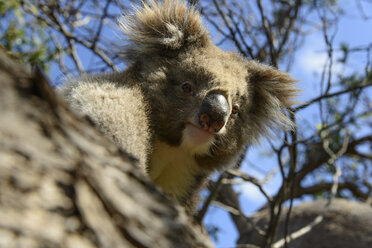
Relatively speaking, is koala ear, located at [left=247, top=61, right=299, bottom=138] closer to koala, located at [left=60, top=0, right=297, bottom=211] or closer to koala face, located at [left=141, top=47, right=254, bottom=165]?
koala, located at [left=60, top=0, right=297, bottom=211]

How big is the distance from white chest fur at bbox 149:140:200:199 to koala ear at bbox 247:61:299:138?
675mm

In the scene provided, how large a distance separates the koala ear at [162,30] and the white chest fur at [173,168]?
703 millimetres

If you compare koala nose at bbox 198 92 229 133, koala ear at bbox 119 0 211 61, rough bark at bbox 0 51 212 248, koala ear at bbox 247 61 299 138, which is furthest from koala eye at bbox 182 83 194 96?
rough bark at bbox 0 51 212 248

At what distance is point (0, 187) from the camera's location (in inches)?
29.5

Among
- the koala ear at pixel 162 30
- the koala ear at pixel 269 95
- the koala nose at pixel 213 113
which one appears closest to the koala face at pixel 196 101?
the koala nose at pixel 213 113

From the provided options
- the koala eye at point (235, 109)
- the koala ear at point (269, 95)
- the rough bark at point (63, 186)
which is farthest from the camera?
the koala ear at point (269, 95)

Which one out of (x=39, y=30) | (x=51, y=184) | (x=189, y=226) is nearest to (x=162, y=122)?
(x=189, y=226)

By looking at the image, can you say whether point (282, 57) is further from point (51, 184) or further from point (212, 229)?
point (51, 184)

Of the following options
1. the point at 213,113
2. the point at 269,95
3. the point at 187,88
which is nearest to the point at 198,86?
the point at 187,88

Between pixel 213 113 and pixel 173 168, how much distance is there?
2.10 feet

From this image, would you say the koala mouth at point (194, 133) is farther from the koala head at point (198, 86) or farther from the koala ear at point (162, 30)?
the koala ear at point (162, 30)

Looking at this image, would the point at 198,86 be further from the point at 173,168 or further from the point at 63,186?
the point at 63,186

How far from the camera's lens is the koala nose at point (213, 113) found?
253 centimetres

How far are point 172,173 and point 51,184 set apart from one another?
2.18 metres
